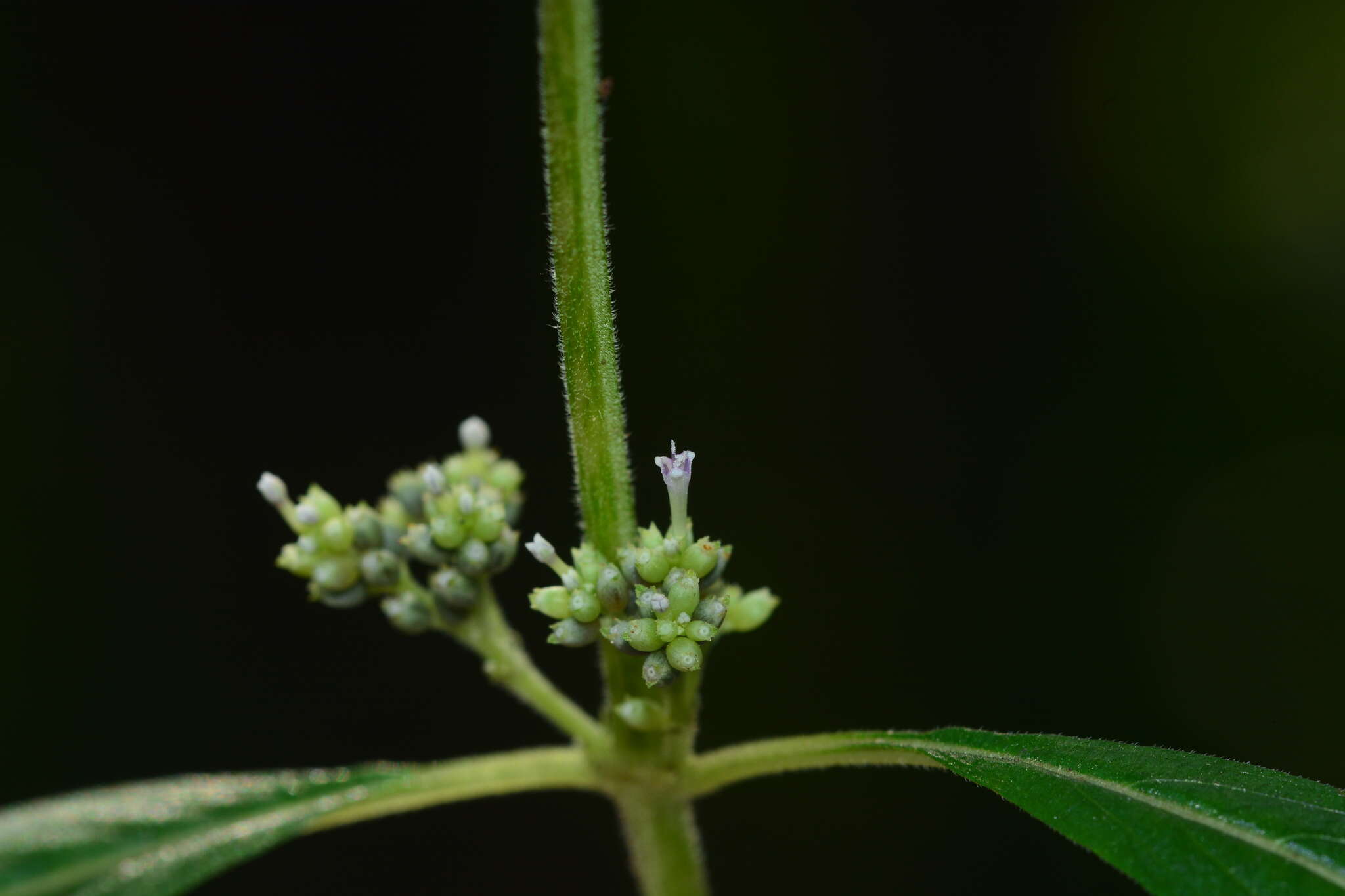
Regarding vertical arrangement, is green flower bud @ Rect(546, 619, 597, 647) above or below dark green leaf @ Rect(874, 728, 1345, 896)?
above

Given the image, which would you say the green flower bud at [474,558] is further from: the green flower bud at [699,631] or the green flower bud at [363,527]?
the green flower bud at [699,631]

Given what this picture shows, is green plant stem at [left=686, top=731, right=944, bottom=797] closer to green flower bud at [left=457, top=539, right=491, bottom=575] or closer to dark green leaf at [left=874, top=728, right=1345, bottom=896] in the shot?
dark green leaf at [left=874, top=728, right=1345, bottom=896]

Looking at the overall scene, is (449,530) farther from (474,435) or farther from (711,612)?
(711,612)

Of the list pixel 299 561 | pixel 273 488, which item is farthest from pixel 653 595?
pixel 273 488

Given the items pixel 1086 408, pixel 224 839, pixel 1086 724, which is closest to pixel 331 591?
pixel 224 839

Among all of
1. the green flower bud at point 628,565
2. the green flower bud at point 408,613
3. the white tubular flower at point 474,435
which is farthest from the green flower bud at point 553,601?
the white tubular flower at point 474,435

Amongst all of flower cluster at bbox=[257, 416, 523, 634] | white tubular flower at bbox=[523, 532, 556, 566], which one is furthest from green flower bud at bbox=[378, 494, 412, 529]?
white tubular flower at bbox=[523, 532, 556, 566]
